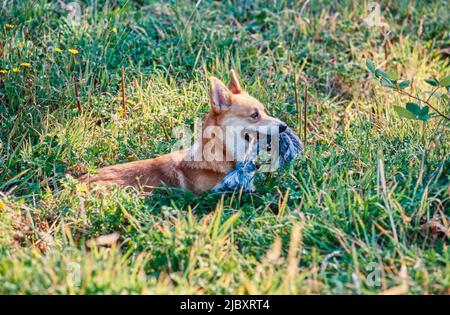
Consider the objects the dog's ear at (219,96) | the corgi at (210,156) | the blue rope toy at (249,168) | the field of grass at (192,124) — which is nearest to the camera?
the field of grass at (192,124)

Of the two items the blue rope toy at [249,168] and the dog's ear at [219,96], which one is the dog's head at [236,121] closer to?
the dog's ear at [219,96]

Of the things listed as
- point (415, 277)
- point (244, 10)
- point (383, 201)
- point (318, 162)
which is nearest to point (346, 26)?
point (244, 10)

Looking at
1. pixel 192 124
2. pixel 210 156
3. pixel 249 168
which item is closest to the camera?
pixel 249 168

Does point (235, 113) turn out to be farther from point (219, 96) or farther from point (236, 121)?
point (219, 96)

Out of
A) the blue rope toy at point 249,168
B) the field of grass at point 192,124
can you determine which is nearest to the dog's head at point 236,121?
the blue rope toy at point 249,168

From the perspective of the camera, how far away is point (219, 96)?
19.0 feet

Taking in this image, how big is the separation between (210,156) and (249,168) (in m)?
0.36

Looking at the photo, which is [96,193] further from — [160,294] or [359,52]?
[359,52]

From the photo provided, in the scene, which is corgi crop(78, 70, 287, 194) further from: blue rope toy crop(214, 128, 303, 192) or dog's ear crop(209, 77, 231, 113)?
blue rope toy crop(214, 128, 303, 192)

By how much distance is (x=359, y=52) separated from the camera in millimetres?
7879

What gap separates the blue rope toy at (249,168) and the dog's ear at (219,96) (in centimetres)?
51

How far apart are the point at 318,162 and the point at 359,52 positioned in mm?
2731

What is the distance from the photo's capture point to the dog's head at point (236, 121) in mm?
5742

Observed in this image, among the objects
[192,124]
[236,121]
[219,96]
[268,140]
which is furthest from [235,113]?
[192,124]
